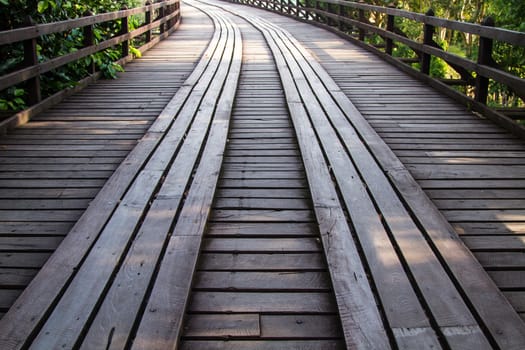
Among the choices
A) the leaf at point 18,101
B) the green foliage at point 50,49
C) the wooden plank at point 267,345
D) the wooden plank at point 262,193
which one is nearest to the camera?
the wooden plank at point 267,345

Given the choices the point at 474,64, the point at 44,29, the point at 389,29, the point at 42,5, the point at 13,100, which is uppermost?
the point at 42,5

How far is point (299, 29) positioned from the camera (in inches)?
559

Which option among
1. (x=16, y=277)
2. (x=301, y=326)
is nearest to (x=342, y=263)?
(x=301, y=326)

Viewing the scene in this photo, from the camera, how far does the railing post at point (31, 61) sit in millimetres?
4875

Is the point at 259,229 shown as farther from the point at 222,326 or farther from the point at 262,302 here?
the point at 222,326

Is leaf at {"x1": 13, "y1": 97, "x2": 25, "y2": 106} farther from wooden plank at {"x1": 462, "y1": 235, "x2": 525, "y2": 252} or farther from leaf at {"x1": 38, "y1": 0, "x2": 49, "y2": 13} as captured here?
wooden plank at {"x1": 462, "y1": 235, "x2": 525, "y2": 252}

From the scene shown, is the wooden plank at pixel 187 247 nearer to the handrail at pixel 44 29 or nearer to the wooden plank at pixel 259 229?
the wooden plank at pixel 259 229

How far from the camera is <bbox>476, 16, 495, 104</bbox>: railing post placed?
5125 millimetres

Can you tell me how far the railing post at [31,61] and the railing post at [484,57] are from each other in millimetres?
3644

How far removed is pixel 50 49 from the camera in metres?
5.98

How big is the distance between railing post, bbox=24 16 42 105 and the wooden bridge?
0.40 ft

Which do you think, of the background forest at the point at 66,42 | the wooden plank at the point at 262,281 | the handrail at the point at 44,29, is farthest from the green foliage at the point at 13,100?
the wooden plank at the point at 262,281

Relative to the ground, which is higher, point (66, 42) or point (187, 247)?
point (66, 42)

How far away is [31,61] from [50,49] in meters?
1.13
